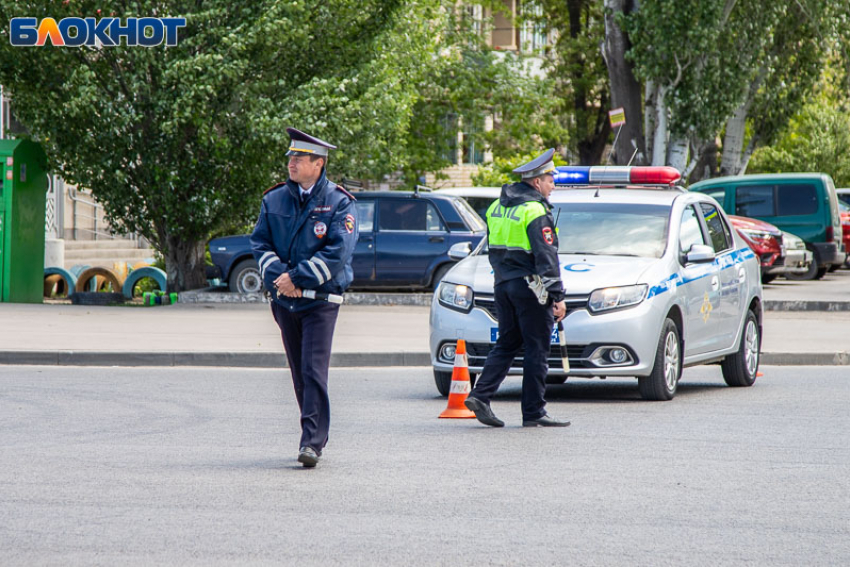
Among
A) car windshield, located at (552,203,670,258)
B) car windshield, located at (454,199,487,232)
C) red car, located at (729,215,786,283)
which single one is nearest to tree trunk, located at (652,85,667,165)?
red car, located at (729,215,786,283)

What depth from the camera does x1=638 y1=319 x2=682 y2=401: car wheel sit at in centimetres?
1087

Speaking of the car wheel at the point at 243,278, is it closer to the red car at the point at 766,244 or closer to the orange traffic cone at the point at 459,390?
the red car at the point at 766,244

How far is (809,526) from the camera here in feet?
20.6

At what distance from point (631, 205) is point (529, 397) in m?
3.02

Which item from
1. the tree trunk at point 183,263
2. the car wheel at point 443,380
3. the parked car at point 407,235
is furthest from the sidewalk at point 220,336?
the car wheel at point 443,380

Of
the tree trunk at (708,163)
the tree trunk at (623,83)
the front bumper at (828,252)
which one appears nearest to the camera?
the front bumper at (828,252)

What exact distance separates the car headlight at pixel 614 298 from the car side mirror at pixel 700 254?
0.78 metres

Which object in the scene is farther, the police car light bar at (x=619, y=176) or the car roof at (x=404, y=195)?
the car roof at (x=404, y=195)

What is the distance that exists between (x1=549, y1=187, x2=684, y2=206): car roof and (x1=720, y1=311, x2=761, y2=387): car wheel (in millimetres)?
1305

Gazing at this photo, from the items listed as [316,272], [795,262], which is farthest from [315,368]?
[795,262]

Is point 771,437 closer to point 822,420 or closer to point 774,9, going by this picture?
point 822,420

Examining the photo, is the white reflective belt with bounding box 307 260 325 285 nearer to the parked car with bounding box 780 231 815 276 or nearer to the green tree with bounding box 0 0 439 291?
the green tree with bounding box 0 0 439 291

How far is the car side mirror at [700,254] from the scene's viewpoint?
11.3 meters

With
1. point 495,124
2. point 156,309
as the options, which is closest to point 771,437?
point 156,309
